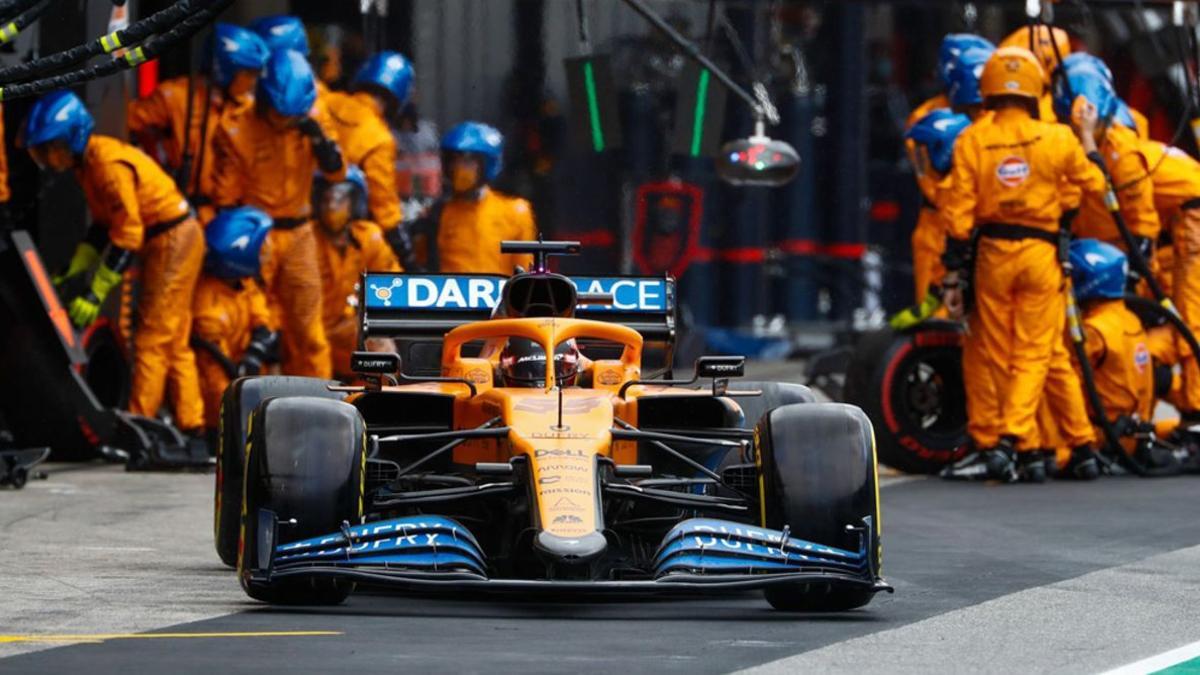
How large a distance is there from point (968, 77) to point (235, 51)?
14.8 ft

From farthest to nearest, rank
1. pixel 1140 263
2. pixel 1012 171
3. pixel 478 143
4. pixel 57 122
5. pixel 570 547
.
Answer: pixel 478 143, pixel 1140 263, pixel 57 122, pixel 1012 171, pixel 570 547

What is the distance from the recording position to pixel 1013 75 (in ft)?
50.7

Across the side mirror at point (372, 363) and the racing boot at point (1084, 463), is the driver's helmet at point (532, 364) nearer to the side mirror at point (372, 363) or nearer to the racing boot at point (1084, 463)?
the side mirror at point (372, 363)

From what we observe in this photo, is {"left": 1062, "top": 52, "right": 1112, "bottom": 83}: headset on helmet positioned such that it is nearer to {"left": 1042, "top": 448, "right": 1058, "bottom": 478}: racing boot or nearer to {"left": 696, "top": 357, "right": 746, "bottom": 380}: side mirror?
{"left": 1042, "top": 448, "right": 1058, "bottom": 478}: racing boot

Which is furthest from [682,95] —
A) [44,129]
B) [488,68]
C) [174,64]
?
[44,129]

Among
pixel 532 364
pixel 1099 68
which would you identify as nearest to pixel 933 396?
pixel 1099 68

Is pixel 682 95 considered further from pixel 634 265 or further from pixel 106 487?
pixel 106 487

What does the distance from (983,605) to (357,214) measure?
9.63m

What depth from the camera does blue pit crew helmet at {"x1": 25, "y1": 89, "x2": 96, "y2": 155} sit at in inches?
614

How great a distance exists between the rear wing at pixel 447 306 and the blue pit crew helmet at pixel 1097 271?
4.77 metres

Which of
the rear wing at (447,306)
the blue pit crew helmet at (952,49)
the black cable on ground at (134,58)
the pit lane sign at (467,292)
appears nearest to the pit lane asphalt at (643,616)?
the rear wing at (447,306)

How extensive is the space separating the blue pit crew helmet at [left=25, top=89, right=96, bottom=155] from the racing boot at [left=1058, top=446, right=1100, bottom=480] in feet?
19.5

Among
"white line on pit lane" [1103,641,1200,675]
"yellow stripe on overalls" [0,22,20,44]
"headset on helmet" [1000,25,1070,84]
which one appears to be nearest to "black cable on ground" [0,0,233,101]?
"yellow stripe on overalls" [0,22,20,44]

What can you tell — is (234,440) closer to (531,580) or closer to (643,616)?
(531,580)
